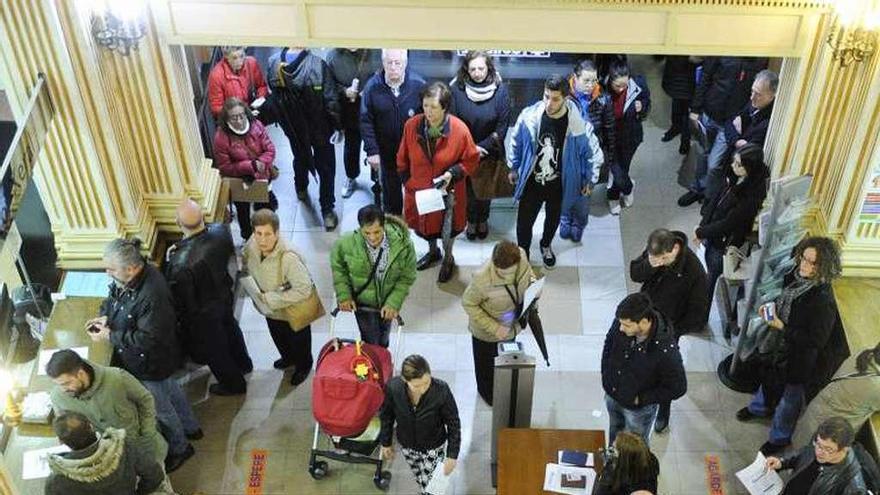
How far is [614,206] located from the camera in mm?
8047

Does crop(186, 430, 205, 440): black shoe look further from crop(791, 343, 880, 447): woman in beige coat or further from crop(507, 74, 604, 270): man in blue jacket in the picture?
crop(791, 343, 880, 447): woman in beige coat

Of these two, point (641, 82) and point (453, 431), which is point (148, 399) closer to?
point (453, 431)

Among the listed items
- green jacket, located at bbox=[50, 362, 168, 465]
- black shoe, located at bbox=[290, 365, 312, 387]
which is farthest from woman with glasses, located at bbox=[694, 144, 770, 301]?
green jacket, located at bbox=[50, 362, 168, 465]

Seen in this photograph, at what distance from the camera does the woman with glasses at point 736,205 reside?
622 cm

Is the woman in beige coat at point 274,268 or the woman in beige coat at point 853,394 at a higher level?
the woman in beige coat at point 274,268

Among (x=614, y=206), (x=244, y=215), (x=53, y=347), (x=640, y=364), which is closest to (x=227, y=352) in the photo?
(x=53, y=347)

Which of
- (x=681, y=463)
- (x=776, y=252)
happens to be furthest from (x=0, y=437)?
(x=776, y=252)

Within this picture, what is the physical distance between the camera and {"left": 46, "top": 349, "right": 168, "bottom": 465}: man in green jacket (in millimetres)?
4895

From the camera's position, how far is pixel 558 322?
282 inches

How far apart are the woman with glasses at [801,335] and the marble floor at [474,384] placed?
323 mm

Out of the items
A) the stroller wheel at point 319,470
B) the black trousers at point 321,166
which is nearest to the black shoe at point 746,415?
Result: the stroller wheel at point 319,470

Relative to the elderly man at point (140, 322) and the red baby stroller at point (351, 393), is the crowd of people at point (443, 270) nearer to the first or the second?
the elderly man at point (140, 322)

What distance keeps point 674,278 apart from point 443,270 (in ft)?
6.84

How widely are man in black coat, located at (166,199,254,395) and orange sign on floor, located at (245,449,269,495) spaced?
568 millimetres
